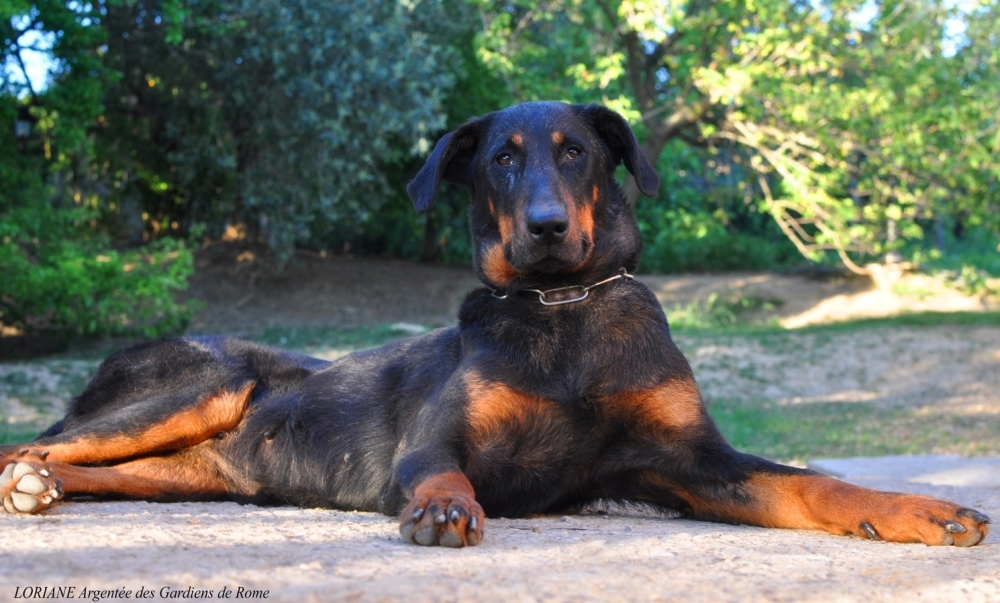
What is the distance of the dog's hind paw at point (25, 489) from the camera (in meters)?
3.70

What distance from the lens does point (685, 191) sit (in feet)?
58.1

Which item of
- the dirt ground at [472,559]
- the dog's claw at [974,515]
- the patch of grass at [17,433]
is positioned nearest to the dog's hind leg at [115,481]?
the dirt ground at [472,559]

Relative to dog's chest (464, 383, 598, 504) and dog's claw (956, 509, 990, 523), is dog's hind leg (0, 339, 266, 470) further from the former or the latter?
dog's claw (956, 509, 990, 523)

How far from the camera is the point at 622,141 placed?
14.8ft

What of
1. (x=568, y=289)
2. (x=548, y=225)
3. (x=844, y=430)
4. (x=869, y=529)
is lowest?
(x=844, y=430)

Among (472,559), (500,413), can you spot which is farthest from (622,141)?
(472,559)

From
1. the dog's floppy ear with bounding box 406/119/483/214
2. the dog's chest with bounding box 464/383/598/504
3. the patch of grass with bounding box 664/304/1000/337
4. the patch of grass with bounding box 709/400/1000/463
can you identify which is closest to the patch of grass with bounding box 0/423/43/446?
the dog's floppy ear with bounding box 406/119/483/214

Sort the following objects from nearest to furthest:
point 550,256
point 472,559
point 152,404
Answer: point 472,559
point 550,256
point 152,404

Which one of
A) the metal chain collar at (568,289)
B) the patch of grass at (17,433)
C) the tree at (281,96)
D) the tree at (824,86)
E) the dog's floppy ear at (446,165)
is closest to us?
the metal chain collar at (568,289)

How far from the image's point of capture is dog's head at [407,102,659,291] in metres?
3.93

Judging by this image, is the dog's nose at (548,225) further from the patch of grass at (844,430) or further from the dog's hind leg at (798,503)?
the patch of grass at (844,430)

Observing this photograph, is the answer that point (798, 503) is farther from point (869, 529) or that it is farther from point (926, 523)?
point (926, 523)

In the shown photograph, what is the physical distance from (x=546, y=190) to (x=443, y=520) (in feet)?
4.96

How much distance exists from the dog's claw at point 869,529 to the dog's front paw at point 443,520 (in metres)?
1.38
